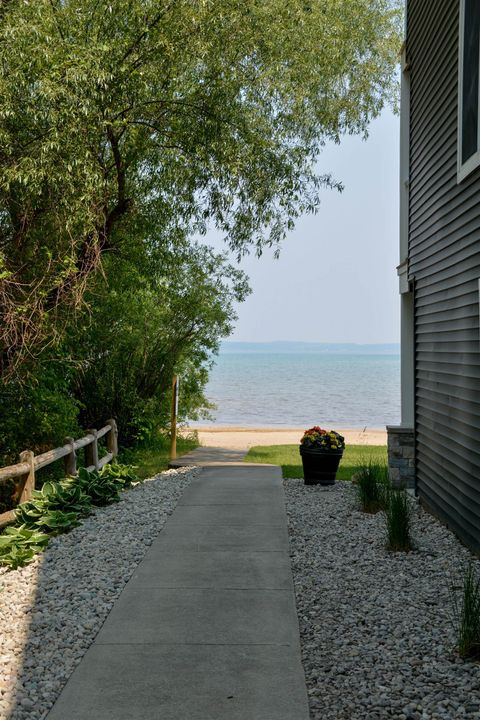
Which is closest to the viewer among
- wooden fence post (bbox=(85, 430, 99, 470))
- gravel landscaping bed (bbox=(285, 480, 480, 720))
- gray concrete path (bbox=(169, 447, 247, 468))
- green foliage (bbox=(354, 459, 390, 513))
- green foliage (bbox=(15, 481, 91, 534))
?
gravel landscaping bed (bbox=(285, 480, 480, 720))

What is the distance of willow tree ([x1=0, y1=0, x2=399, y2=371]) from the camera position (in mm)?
7512

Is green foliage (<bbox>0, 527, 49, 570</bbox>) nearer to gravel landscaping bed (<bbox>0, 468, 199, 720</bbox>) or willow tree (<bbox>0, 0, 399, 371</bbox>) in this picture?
gravel landscaping bed (<bbox>0, 468, 199, 720</bbox>)

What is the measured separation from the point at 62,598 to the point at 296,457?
29.9ft

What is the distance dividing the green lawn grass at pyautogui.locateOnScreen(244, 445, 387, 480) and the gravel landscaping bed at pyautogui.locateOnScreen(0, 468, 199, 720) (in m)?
3.88

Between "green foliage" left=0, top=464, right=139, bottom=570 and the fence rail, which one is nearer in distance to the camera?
"green foliage" left=0, top=464, right=139, bottom=570

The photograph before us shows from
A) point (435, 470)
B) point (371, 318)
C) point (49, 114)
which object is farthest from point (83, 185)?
point (371, 318)

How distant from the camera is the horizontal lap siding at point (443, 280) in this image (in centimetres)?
635

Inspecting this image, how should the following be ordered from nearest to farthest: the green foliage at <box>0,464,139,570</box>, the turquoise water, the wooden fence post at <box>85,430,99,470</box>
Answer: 1. the green foliage at <box>0,464,139,570</box>
2. the wooden fence post at <box>85,430,99,470</box>
3. the turquoise water

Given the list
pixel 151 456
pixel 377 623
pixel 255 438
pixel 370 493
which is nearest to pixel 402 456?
pixel 370 493

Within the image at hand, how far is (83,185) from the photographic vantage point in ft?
26.1

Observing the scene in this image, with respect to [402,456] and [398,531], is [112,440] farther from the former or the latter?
[398,531]

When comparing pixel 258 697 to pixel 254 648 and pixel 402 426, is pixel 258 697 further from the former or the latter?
pixel 402 426

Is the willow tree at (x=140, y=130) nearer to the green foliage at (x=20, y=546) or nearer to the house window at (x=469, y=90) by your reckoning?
the green foliage at (x=20, y=546)

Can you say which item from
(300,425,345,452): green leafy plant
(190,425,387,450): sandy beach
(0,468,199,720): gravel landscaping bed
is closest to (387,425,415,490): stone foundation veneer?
(300,425,345,452): green leafy plant
